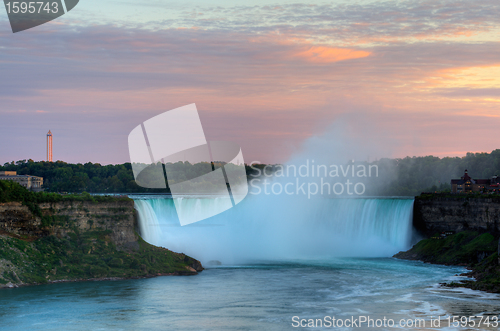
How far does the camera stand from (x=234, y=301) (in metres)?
40.2

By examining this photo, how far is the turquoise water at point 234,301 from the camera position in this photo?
34.8 m

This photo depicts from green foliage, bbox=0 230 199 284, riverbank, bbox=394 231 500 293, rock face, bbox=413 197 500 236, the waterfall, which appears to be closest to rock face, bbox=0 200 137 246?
green foliage, bbox=0 230 199 284

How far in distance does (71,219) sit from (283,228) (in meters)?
30.3

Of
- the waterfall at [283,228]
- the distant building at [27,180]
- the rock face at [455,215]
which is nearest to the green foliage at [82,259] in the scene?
the waterfall at [283,228]

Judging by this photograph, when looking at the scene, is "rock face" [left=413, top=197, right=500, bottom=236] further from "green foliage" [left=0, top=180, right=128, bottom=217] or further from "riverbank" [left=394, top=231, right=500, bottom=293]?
"green foliage" [left=0, top=180, right=128, bottom=217]

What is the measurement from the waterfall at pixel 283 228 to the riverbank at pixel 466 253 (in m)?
5.37

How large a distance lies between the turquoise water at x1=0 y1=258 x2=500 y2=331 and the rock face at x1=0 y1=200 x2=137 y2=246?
19.1 feet

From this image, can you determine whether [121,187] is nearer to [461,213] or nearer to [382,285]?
[461,213]

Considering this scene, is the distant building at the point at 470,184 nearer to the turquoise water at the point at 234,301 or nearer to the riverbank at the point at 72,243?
the turquoise water at the point at 234,301

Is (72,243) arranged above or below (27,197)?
below

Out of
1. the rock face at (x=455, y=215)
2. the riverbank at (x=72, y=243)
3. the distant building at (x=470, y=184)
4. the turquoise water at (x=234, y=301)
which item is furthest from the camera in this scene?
the distant building at (x=470, y=184)

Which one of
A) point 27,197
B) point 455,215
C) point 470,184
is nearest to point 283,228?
point 455,215

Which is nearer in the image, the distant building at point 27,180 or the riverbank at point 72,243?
the riverbank at point 72,243

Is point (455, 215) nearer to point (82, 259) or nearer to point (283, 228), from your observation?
point (283, 228)
